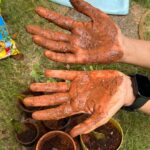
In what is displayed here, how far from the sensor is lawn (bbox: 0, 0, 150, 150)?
290cm

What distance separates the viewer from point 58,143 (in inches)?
103

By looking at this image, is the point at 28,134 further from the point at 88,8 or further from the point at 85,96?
the point at 88,8

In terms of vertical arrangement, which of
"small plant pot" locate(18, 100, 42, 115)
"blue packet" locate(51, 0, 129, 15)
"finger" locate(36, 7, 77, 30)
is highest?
"finger" locate(36, 7, 77, 30)

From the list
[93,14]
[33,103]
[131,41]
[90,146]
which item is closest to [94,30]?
[93,14]

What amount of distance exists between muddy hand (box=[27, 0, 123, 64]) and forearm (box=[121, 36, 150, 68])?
100mm

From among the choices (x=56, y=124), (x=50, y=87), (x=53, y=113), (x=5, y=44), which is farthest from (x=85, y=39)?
(x=5, y=44)

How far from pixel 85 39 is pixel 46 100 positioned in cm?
50

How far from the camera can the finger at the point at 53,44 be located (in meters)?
2.19

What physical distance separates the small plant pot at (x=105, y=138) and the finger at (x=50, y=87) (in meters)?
0.69

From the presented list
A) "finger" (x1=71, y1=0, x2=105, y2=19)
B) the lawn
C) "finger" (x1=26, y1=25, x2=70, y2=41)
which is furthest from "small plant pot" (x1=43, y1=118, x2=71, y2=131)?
"finger" (x1=71, y1=0, x2=105, y2=19)

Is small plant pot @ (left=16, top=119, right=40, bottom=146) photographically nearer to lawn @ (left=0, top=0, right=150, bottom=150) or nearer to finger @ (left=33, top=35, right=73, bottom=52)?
→ lawn @ (left=0, top=0, right=150, bottom=150)

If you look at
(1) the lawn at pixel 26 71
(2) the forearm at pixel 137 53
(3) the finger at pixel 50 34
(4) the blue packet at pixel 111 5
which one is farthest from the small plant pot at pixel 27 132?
(4) the blue packet at pixel 111 5

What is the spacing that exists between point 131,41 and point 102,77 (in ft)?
1.40

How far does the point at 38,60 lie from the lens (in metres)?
3.25
